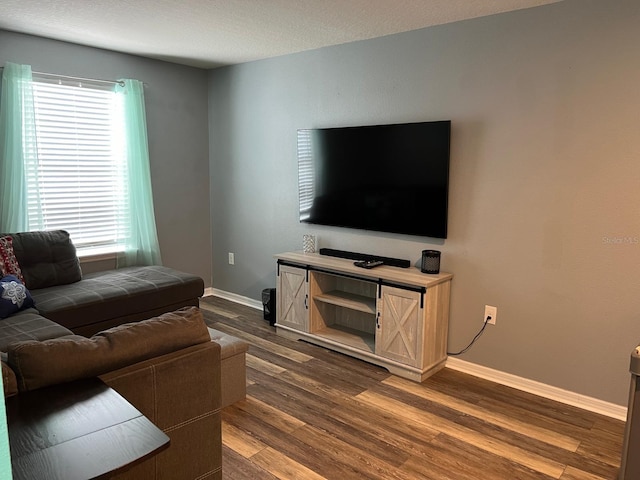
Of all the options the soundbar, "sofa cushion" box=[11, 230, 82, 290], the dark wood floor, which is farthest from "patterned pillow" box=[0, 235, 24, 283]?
the soundbar

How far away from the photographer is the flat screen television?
349 centimetres

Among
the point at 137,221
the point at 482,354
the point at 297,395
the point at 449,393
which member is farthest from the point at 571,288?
the point at 137,221

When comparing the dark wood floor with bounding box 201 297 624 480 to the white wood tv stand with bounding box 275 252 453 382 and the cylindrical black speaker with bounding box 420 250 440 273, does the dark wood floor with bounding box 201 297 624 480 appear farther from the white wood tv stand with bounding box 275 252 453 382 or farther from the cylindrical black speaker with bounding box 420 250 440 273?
the cylindrical black speaker with bounding box 420 250 440 273

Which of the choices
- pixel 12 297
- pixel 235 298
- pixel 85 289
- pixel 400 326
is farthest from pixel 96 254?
pixel 400 326

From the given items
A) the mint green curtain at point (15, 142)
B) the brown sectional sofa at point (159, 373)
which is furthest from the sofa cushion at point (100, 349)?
the mint green curtain at point (15, 142)

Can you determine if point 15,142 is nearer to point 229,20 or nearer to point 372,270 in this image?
point 229,20

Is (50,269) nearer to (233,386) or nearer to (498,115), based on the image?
(233,386)

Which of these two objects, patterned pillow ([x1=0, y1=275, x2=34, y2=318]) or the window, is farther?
the window

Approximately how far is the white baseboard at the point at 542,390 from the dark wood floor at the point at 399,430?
0.06 metres

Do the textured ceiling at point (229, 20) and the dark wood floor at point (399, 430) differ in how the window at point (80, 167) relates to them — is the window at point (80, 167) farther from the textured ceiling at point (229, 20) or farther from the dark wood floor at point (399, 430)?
the dark wood floor at point (399, 430)

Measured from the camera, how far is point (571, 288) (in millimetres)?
3031

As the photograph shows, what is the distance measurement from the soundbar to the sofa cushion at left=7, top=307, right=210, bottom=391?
6.71 feet

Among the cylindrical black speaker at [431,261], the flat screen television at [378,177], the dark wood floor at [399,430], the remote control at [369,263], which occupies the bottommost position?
the dark wood floor at [399,430]

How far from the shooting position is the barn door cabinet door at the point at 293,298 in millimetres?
4012
